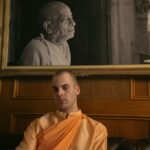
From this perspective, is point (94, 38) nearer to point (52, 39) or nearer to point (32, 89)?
point (52, 39)

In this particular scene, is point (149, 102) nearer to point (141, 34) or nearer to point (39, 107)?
point (141, 34)

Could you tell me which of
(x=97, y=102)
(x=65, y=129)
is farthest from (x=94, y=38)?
(x=65, y=129)

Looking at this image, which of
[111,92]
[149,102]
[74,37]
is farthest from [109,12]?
[149,102]

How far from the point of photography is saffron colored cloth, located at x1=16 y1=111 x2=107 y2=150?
1.91 m

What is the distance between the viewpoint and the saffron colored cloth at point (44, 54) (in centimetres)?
263

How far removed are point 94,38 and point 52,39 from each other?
42cm

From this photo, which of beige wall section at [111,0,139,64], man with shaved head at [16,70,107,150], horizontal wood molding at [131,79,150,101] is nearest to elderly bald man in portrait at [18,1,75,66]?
beige wall section at [111,0,139,64]

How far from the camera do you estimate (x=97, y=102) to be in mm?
2529

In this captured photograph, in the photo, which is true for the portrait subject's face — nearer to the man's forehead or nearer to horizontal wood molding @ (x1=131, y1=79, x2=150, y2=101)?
the man's forehead

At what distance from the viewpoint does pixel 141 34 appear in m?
2.50

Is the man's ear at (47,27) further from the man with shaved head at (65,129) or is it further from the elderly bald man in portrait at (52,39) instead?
the man with shaved head at (65,129)

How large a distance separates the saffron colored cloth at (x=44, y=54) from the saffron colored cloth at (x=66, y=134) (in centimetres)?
71

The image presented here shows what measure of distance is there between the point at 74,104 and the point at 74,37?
803 mm


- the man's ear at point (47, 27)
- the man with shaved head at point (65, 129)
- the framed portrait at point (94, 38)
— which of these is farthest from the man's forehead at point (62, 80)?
the man's ear at point (47, 27)
